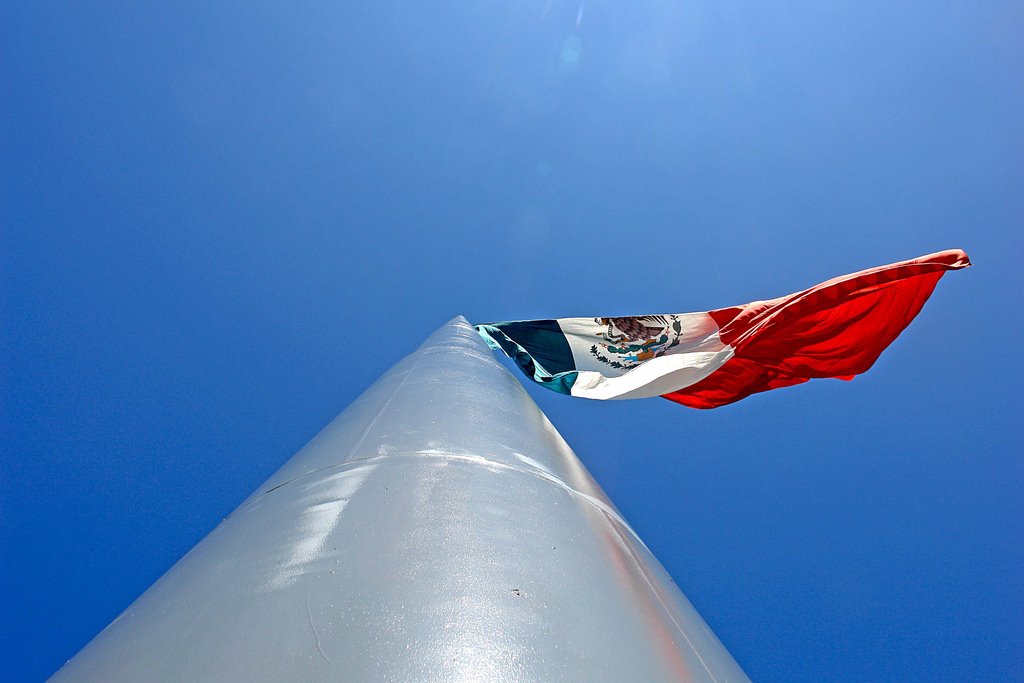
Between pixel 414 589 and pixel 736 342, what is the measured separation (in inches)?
260

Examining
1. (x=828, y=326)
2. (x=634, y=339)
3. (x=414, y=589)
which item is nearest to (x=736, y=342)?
(x=828, y=326)

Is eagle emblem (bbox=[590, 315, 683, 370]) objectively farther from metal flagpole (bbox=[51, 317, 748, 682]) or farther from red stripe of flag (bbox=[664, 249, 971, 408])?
metal flagpole (bbox=[51, 317, 748, 682])

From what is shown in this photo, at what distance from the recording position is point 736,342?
7.47 metres

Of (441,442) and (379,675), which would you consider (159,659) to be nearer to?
(379,675)

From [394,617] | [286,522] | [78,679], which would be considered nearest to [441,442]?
[286,522]

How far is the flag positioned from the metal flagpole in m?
4.44

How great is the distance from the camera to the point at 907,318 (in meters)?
7.03

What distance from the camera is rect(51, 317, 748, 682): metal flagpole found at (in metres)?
1.31

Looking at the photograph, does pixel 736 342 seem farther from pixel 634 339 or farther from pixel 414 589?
pixel 414 589

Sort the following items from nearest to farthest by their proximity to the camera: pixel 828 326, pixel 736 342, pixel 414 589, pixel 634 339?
pixel 414 589 < pixel 828 326 < pixel 736 342 < pixel 634 339

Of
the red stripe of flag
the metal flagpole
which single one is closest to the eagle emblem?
the red stripe of flag

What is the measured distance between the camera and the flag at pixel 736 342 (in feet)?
22.5

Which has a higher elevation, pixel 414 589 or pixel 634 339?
pixel 634 339

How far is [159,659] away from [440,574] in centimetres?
61
